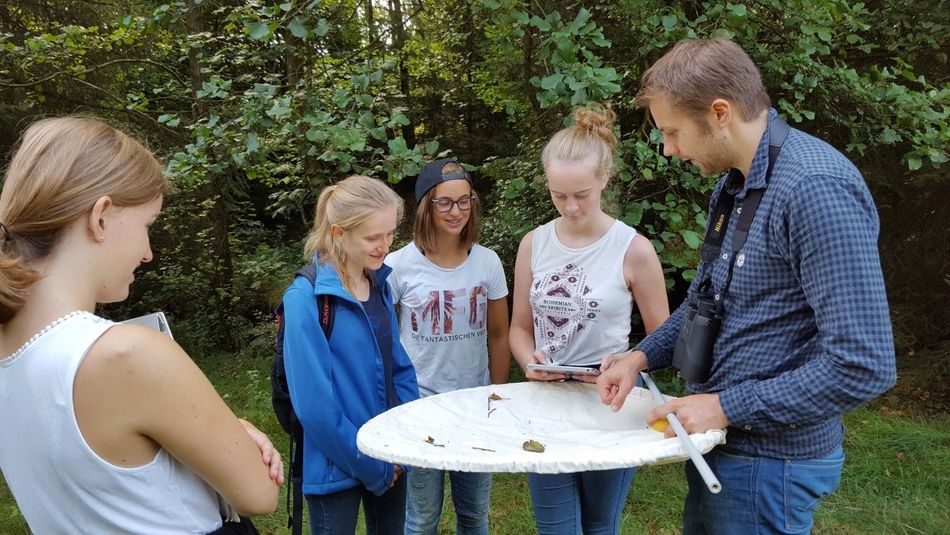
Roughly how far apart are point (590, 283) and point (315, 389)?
3.61ft

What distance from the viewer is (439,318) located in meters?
2.90

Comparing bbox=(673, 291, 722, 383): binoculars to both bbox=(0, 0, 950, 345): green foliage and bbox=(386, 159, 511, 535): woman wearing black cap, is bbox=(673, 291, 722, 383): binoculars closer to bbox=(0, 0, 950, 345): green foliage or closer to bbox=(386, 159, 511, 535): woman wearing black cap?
bbox=(386, 159, 511, 535): woman wearing black cap

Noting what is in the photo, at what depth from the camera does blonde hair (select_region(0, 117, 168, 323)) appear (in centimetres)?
122

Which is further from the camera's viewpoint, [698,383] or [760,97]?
[698,383]

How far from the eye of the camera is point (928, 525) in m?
3.90

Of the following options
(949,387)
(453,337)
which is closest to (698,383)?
(453,337)

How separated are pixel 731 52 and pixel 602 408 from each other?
1.16 meters

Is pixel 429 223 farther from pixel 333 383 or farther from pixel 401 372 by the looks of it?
pixel 333 383

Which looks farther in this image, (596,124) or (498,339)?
A: (498,339)

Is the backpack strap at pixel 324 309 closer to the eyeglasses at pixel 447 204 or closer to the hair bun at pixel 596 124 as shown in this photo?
the eyeglasses at pixel 447 204

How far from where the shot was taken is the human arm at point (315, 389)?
7.35 ft

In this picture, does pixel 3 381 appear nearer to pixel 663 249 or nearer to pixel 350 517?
pixel 350 517

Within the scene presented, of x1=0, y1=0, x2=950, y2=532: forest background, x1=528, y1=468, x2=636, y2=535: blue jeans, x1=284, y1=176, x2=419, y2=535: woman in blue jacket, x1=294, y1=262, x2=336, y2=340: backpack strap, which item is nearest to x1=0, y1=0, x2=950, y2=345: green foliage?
x1=0, y1=0, x2=950, y2=532: forest background

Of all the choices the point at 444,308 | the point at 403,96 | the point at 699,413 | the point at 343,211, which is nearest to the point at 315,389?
the point at 343,211
